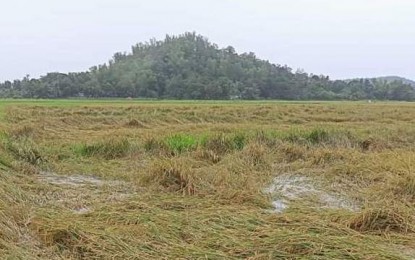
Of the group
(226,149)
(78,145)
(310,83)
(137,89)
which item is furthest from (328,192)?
(310,83)

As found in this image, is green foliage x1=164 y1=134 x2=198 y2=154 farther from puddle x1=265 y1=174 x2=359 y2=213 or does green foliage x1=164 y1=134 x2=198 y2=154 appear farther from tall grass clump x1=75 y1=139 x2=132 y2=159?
puddle x1=265 y1=174 x2=359 y2=213

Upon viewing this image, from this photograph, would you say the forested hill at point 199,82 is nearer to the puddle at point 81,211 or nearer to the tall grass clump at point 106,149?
the tall grass clump at point 106,149

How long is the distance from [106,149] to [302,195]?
460 centimetres

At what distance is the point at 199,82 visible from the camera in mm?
43906

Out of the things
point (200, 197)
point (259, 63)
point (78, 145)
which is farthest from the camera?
point (259, 63)

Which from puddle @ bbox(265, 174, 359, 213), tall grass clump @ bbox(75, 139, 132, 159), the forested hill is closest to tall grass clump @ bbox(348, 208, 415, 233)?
puddle @ bbox(265, 174, 359, 213)

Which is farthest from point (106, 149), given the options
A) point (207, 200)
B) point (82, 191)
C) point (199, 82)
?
point (199, 82)

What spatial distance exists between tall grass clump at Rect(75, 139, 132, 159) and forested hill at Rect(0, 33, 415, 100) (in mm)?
31381

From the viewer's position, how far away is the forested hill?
42.1m

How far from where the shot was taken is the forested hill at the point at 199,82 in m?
42.1

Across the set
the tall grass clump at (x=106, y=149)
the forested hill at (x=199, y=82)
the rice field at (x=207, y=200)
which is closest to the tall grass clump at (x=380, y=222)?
the rice field at (x=207, y=200)

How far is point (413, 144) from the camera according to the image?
13438 millimetres

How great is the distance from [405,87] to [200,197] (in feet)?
166

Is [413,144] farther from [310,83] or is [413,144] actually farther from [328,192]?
[310,83]
